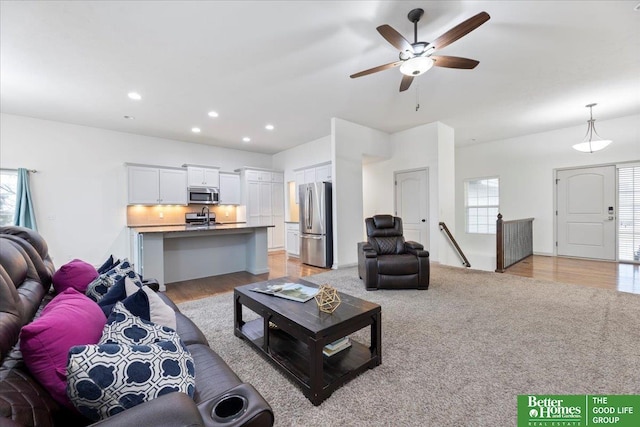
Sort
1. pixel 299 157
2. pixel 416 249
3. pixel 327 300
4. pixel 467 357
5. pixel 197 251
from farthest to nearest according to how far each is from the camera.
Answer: pixel 299 157
pixel 197 251
pixel 416 249
pixel 467 357
pixel 327 300

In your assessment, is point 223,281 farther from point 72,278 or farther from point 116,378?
point 116,378

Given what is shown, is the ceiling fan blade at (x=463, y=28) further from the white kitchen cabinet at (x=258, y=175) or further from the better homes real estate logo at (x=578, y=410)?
the white kitchen cabinet at (x=258, y=175)

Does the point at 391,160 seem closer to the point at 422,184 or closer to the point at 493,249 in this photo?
the point at 422,184

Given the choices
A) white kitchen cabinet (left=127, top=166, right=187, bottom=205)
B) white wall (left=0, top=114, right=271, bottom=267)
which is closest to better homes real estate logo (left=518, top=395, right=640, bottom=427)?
white kitchen cabinet (left=127, top=166, right=187, bottom=205)

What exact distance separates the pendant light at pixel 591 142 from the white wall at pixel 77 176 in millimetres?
8584

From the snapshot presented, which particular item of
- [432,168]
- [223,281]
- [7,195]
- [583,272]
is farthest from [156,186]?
[583,272]

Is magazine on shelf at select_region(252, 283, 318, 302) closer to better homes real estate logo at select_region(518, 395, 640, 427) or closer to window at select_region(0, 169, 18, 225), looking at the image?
better homes real estate logo at select_region(518, 395, 640, 427)

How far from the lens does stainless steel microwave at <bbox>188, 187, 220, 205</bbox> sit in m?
6.50

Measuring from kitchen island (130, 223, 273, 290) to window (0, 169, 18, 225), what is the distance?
226cm

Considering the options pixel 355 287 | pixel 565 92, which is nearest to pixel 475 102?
pixel 565 92

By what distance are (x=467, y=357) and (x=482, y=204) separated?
6.33 meters

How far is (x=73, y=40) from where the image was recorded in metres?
2.70

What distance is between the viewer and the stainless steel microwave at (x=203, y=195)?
21.3 ft

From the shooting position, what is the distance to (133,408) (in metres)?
0.79
